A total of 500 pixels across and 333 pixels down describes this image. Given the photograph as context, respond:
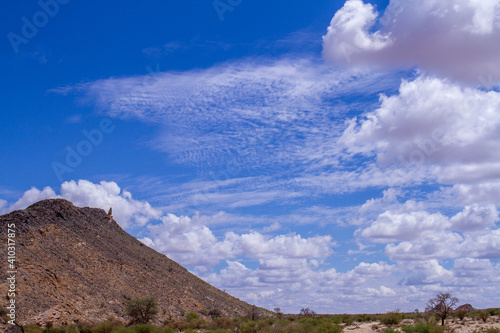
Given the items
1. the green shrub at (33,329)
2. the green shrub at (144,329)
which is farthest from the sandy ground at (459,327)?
the green shrub at (33,329)

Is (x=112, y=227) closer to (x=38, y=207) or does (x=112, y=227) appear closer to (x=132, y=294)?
(x=38, y=207)

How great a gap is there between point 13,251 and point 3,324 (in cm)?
1606

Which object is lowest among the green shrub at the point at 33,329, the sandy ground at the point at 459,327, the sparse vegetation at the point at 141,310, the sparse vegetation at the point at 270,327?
the sandy ground at the point at 459,327

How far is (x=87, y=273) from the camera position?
68.2 metres

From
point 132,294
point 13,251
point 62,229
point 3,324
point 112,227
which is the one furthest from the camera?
point 112,227

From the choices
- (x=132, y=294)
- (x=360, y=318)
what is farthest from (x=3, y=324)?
(x=360, y=318)

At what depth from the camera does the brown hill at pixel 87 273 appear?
5638cm

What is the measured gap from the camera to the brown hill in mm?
56375

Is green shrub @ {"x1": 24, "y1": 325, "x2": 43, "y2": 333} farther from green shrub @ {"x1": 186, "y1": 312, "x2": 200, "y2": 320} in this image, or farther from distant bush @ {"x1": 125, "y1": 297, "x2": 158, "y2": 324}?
green shrub @ {"x1": 186, "y1": 312, "x2": 200, "y2": 320}

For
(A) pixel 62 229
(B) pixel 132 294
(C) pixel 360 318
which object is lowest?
(C) pixel 360 318

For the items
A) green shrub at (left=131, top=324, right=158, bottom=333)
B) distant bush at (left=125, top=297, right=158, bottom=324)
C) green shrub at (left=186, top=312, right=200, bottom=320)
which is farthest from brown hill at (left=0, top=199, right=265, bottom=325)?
green shrub at (left=131, top=324, right=158, bottom=333)

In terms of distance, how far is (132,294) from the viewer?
70312mm

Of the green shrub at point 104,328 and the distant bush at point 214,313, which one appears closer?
the green shrub at point 104,328

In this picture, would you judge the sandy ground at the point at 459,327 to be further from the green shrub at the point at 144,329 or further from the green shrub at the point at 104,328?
the green shrub at the point at 104,328
